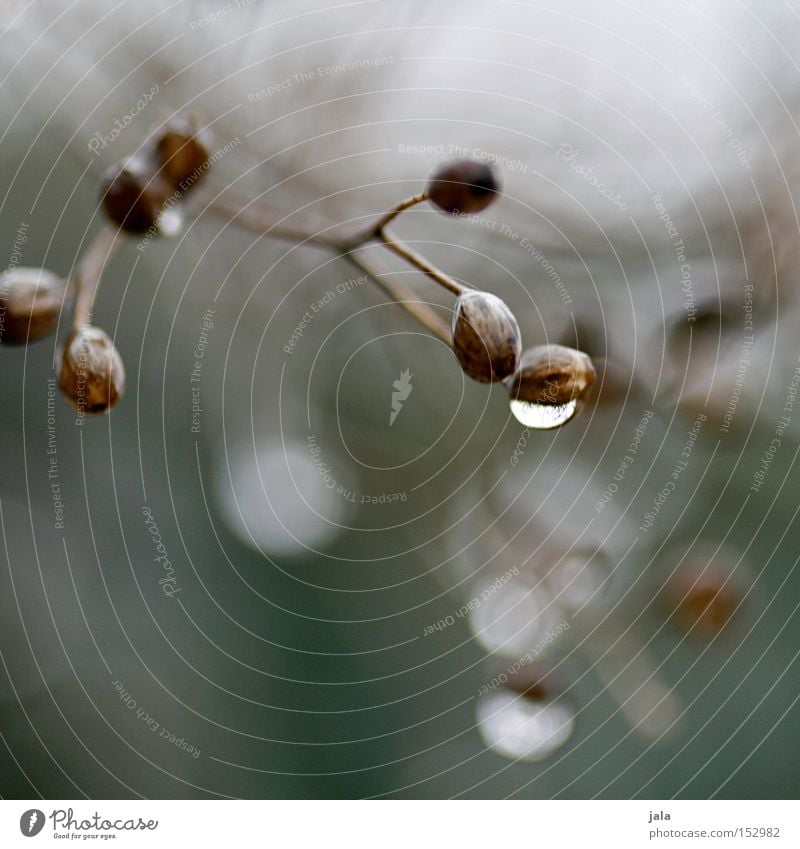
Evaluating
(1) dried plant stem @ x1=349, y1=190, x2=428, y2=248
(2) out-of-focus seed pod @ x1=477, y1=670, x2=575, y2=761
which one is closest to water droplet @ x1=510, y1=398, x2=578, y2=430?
(1) dried plant stem @ x1=349, y1=190, x2=428, y2=248

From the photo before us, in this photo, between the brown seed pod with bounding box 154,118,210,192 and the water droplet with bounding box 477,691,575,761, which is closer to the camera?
the brown seed pod with bounding box 154,118,210,192

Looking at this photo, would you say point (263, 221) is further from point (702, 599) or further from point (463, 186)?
point (702, 599)

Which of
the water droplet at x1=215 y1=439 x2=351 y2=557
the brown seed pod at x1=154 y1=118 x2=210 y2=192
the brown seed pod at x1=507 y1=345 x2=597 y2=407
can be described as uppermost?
the water droplet at x1=215 y1=439 x2=351 y2=557

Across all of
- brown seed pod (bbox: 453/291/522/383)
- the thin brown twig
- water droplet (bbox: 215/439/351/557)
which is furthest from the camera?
water droplet (bbox: 215/439/351/557)

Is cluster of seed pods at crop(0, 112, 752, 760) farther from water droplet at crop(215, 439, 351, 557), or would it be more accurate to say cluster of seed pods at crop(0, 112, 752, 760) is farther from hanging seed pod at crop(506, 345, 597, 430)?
water droplet at crop(215, 439, 351, 557)

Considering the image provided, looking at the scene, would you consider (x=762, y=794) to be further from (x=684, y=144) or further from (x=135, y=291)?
(x=135, y=291)
